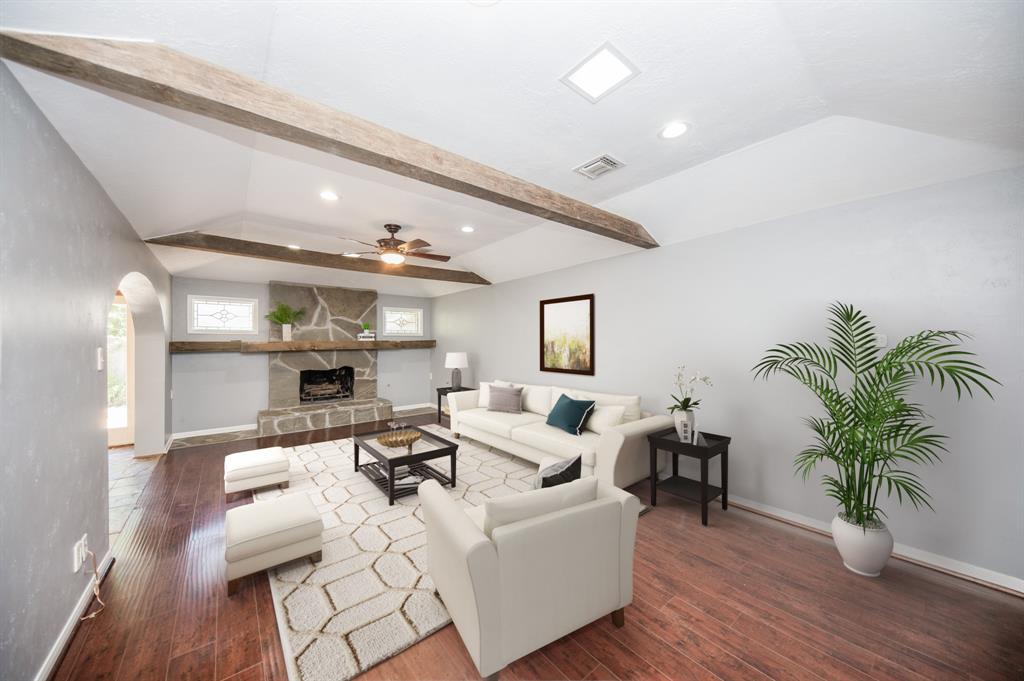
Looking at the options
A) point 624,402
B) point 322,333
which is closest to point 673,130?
point 624,402

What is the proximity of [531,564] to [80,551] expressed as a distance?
2.48 meters

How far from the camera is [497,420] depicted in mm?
4719

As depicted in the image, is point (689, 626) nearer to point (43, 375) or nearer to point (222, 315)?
point (43, 375)

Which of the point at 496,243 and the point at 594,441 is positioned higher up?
the point at 496,243

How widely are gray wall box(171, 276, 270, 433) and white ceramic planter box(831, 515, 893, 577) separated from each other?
24.4 feet

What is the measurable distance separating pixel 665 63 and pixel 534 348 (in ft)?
14.2

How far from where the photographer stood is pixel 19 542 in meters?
1.48

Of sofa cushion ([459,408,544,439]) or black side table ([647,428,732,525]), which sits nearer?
black side table ([647,428,732,525])

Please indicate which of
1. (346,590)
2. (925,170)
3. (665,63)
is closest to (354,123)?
(665,63)

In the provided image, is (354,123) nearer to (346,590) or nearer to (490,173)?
(490,173)

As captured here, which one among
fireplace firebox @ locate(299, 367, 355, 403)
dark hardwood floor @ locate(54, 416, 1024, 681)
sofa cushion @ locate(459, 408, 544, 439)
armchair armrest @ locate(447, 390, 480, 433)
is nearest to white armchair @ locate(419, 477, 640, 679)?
dark hardwood floor @ locate(54, 416, 1024, 681)

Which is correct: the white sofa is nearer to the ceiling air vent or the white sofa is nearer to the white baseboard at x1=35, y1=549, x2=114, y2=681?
the ceiling air vent

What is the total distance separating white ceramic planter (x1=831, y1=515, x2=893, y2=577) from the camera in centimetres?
234

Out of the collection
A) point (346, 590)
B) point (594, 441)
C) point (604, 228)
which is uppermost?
point (604, 228)
